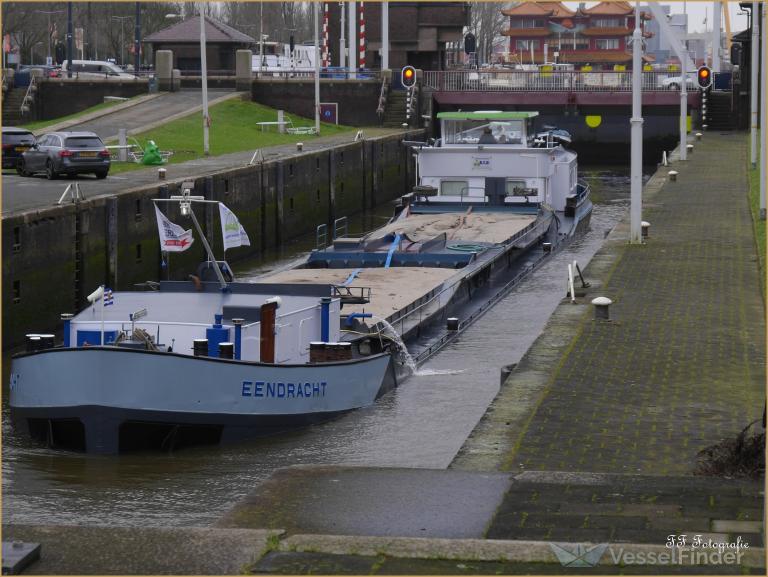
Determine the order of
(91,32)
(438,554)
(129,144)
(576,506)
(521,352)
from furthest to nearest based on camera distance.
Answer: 1. (91,32)
2. (129,144)
3. (521,352)
4. (576,506)
5. (438,554)

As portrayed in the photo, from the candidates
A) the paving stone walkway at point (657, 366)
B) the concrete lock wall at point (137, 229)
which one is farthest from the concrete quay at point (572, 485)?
the concrete lock wall at point (137, 229)

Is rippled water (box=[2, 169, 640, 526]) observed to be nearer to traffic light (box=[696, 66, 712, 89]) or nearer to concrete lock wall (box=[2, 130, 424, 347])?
concrete lock wall (box=[2, 130, 424, 347])

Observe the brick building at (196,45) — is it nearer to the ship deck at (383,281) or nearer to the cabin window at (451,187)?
the cabin window at (451,187)

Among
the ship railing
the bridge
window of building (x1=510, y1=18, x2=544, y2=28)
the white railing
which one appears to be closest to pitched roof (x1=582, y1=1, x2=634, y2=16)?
window of building (x1=510, y1=18, x2=544, y2=28)

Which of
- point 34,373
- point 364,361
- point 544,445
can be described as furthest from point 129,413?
point 544,445

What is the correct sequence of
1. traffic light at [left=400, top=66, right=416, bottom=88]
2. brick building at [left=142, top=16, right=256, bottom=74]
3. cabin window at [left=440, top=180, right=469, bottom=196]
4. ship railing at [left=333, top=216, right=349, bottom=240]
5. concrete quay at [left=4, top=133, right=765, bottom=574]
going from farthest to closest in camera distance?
brick building at [left=142, top=16, right=256, bottom=74]
traffic light at [left=400, top=66, right=416, bottom=88]
cabin window at [left=440, top=180, right=469, bottom=196]
ship railing at [left=333, top=216, right=349, bottom=240]
concrete quay at [left=4, top=133, right=765, bottom=574]

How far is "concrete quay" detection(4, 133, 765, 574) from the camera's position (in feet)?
33.2

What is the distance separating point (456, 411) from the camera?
2145 cm

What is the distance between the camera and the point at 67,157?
129 feet

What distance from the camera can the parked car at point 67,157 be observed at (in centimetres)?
3934

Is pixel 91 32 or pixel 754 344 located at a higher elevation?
pixel 91 32

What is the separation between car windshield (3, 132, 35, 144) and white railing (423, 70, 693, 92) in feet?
90.4

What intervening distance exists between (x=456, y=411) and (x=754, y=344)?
14.5 feet

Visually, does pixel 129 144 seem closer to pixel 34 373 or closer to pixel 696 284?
pixel 696 284
